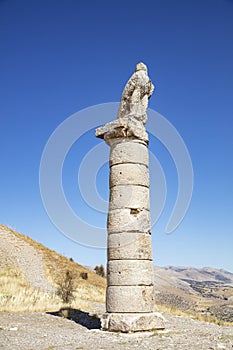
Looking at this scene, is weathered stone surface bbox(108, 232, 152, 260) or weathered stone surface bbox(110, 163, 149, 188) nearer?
weathered stone surface bbox(108, 232, 152, 260)

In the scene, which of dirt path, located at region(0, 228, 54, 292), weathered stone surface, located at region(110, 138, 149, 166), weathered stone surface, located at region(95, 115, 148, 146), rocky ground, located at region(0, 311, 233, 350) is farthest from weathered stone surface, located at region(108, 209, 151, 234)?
dirt path, located at region(0, 228, 54, 292)

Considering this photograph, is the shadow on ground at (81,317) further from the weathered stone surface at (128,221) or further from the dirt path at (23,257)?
the dirt path at (23,257)

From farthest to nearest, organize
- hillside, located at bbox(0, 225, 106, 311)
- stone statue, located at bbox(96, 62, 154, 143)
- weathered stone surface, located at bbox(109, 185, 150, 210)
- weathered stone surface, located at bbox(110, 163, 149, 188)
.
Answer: hillside, located at bbox(0, 225, 106, 311)
stone statue, located at bbox(96, 62, 154, 143)
weathered stone surface, located at bbox(110, 163, 149, 188)
weathered stone surface, located at bbox(109, 185, 150, 210)

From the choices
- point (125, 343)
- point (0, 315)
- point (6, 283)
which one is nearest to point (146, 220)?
point (125, 343)

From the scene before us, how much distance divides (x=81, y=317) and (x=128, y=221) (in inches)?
179

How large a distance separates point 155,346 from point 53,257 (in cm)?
2497

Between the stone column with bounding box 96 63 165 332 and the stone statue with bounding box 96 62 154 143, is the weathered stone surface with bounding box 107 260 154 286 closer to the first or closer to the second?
the stone column with bounding box 96 63 165 332

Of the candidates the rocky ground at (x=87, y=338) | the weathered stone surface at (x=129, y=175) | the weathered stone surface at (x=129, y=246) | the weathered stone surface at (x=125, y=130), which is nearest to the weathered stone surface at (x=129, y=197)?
the weathered stone surface at (x=129, y=175)

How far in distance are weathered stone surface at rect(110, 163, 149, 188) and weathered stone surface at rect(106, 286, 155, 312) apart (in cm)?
307

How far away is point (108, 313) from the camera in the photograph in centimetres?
1046

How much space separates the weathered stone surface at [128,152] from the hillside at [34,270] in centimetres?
944

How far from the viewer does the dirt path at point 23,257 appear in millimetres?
26861

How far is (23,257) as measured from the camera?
29.9 metres

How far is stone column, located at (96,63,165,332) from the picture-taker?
33.5 ft
